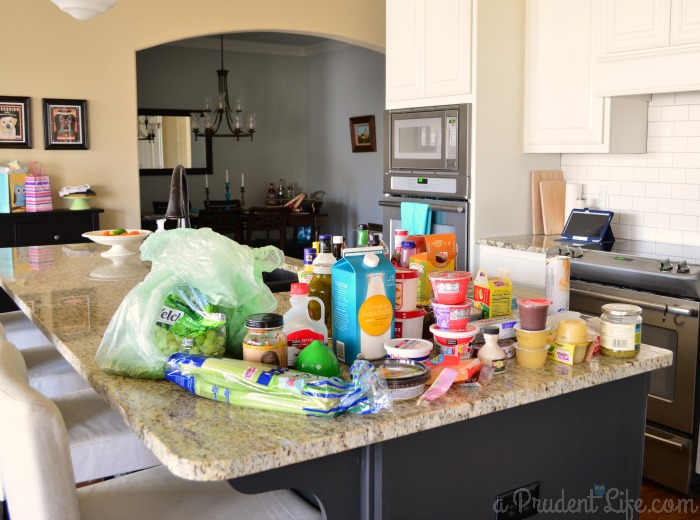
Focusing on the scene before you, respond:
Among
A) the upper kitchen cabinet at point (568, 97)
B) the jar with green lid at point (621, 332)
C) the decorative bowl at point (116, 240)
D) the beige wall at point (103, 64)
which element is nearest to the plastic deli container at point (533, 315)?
the jar with green lid at point (621, 332)

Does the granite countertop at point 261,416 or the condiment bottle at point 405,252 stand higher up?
the condiment bottle at point 405,252

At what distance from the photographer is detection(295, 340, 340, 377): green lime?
155 centimetres

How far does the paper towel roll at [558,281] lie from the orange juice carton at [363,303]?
1.85ft

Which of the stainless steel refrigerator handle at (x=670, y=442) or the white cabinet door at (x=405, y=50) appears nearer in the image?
the stainless steel refrigerator handle at (x=670, y=442)

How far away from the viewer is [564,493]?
1.76 metres

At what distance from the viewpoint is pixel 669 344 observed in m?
3.21

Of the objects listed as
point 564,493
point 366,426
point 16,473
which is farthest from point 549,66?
point 16,473

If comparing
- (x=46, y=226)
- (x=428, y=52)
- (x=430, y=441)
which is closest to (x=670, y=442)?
(x=430, y=441)

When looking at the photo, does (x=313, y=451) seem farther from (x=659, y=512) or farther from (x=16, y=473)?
(x=659, y=512)

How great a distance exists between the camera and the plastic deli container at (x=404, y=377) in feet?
4.82

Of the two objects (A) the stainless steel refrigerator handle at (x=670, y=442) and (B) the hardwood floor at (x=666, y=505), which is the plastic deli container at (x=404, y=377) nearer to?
(B) the hardwood floor at (x=666, y=505)

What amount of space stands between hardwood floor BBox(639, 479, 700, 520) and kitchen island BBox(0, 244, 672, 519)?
52.0 inches

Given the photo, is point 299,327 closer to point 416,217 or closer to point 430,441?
point 430,441

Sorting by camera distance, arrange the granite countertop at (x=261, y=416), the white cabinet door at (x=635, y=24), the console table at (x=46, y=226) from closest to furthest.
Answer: the granite countertop at (x=261, y=416), the white cabinet door at (x=635, y=24), the console table at (x=46, y=226)
